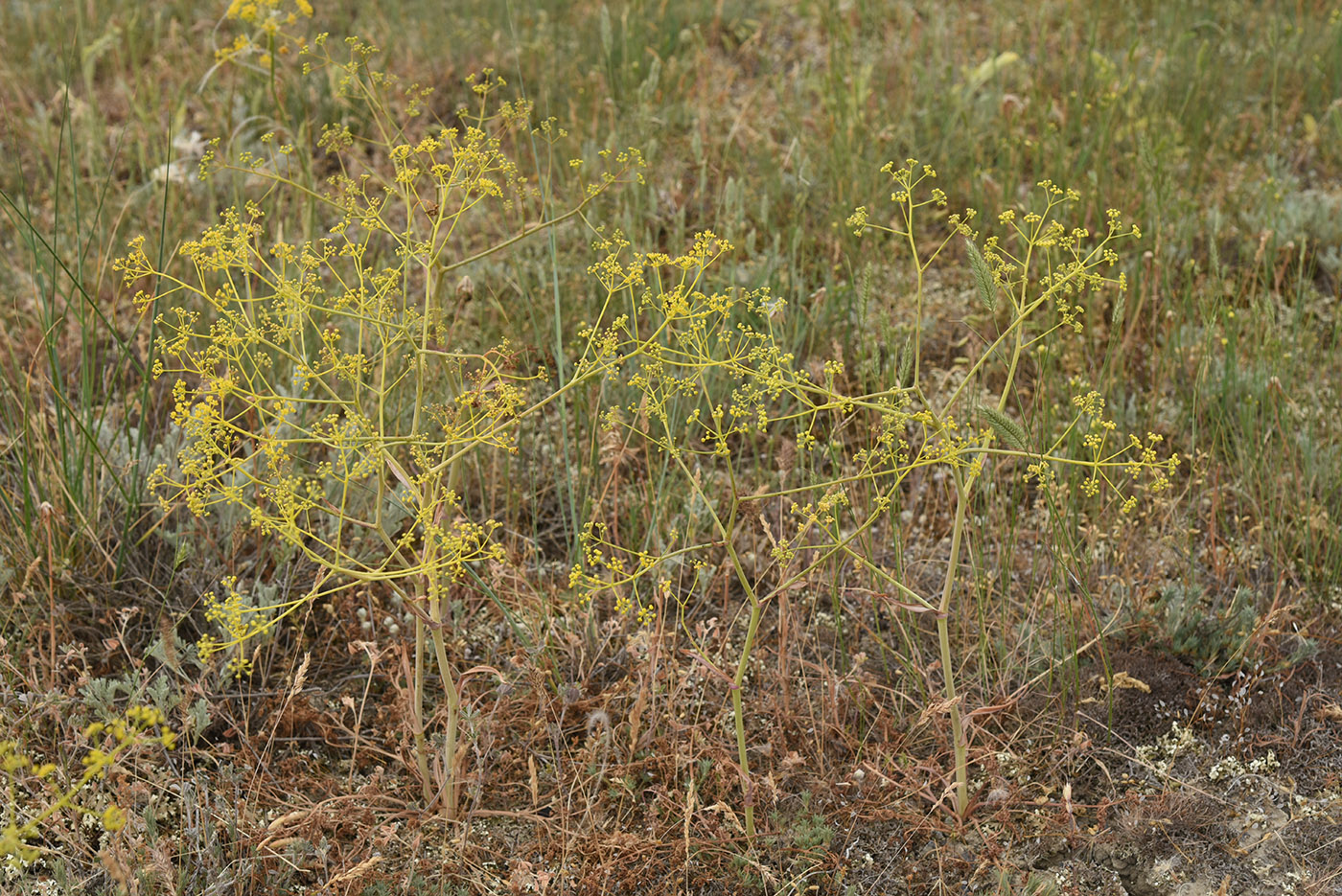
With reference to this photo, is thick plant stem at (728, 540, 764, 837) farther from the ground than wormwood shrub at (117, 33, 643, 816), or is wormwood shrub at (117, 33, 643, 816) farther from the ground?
wormwood shrub at (117, 33, 643, 816)

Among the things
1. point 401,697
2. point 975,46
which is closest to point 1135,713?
point 401,697

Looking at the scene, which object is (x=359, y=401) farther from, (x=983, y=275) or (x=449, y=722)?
(x=983, y=275)

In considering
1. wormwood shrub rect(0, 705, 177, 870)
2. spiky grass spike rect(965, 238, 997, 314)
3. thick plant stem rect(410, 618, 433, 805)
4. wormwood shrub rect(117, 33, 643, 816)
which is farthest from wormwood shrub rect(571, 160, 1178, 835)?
wormwood shrub rect(0, 705, 177, 870)

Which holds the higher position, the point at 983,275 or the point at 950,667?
the point at 983,275

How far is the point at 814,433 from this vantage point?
306 centimetres

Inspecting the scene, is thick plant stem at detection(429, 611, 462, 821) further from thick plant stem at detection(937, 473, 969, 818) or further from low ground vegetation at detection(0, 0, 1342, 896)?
thick plant stem at detection(937, 473, 969, 818)

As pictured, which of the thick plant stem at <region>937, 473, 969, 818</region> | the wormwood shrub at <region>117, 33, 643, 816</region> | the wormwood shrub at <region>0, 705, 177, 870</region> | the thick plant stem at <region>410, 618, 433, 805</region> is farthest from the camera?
the thick plant stem at <region>410, 618, 433, 805</region>

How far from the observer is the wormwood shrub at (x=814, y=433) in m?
1.80

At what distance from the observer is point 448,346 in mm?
3205

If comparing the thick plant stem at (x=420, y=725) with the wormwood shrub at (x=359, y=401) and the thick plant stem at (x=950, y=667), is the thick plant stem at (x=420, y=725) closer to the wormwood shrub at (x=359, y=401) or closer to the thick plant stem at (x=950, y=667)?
the wormwood shrub at (x=359, y=401)

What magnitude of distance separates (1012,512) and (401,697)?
151 cm

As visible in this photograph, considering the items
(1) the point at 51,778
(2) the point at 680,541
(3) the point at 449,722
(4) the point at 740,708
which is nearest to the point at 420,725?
(3) the point at 449,722

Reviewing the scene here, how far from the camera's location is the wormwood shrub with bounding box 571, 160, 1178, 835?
180 centimetres

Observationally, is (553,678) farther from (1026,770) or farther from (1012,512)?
(1012,512)
